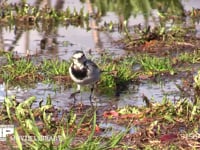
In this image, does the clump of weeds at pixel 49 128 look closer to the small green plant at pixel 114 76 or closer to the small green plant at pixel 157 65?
the small green plant at pixel 114 76

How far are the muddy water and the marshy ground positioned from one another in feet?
0.05

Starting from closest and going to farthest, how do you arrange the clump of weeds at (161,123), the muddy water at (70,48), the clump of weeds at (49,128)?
1. the clump of weeds at (49,128)
2. the clump of weeds at (161,123)
3. the muddy water at (70,48)

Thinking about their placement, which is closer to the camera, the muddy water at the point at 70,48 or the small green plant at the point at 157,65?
the muddy water at the point at 70,48

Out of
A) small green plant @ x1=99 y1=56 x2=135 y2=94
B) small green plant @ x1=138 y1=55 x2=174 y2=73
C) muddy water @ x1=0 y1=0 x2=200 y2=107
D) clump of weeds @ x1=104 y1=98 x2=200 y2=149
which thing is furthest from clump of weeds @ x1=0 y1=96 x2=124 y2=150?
small green plant @ x1=138 y1=55 x2=174 y2=73

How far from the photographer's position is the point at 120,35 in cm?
1252

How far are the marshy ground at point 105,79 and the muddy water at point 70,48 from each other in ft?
0.05

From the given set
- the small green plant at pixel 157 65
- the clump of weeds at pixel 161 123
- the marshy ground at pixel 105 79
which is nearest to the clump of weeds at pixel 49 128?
the marshy ground at pixel 105 79

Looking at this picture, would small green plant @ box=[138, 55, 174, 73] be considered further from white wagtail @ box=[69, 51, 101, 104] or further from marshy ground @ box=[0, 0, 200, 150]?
white wagtail @ box=[69, 51, 101, 104]

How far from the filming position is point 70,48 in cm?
1158

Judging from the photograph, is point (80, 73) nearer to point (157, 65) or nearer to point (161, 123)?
point (161, 123)

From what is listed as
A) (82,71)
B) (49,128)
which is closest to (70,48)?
(82,71)

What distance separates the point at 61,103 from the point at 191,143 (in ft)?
7.22

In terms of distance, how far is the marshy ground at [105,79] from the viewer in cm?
690

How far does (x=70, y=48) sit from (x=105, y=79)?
2440 mm
